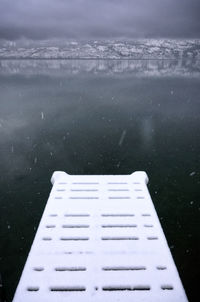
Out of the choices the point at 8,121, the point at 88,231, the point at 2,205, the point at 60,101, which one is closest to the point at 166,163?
the point at 2,205

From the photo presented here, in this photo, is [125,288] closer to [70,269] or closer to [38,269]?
[70,269]

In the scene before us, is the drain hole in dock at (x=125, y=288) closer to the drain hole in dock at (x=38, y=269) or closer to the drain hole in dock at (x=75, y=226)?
the drain hole in dock at (x=38, y=269)

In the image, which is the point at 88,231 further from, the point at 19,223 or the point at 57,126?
the point at 57,126

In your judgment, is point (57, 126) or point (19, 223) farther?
point (57, 126)

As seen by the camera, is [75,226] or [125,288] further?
[75,226]

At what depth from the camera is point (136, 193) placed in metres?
5.48

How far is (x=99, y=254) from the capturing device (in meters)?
3.62

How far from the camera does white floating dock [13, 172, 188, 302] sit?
294 centimetres

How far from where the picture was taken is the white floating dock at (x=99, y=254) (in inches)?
116

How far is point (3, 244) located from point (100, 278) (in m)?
4.67

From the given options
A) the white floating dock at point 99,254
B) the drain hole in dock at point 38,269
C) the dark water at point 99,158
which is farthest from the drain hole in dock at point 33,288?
the dark water at point 99,158

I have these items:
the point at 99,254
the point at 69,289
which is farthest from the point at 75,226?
the point at 69,289

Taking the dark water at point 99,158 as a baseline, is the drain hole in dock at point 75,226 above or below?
above

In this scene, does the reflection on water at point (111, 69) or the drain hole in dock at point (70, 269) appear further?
the reflection on water at point (111, 69)
